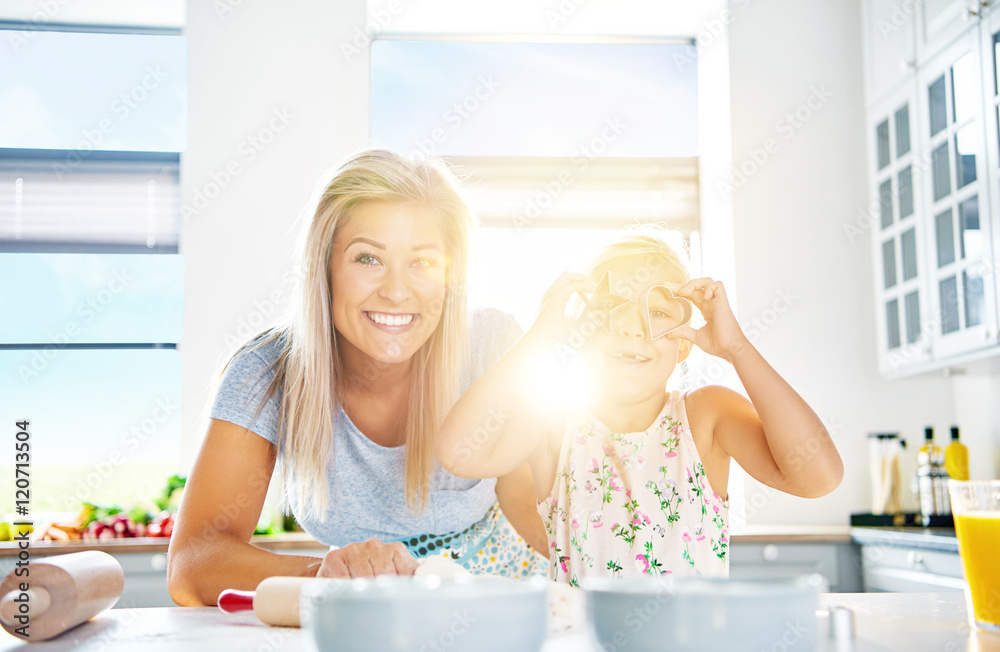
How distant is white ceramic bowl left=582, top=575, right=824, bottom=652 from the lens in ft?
1.36

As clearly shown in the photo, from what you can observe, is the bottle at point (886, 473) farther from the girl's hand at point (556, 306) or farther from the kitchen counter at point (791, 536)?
the girl's hand at point (556, 306)

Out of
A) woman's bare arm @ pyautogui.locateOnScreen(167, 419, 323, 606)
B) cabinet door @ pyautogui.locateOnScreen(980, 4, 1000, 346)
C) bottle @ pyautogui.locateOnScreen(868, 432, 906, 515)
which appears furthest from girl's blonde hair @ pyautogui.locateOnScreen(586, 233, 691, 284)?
bottle @ pyautogui.locateOnScreen(868, 432, 906, 515)

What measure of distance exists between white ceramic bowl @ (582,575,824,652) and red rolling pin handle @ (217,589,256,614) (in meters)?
0.47

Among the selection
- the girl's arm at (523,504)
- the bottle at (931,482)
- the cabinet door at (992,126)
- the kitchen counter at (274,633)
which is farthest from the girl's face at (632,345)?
the bottle at (931,482)

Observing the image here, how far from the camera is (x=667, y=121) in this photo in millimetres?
4207

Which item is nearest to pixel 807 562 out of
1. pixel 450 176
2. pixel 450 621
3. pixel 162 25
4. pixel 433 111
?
pixel 450 176

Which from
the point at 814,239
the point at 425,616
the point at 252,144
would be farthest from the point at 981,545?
the point at 252,144

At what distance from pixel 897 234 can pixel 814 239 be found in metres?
0.48

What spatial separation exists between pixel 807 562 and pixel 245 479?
2364 millimetres

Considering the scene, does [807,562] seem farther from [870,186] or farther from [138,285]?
[138,285]

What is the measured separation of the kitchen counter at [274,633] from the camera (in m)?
0.63

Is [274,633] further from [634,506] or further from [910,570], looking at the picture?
[910,570]

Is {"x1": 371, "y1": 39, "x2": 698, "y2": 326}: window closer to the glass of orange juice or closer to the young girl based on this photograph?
the young girl

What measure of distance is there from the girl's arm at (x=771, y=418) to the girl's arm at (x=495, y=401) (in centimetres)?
18
